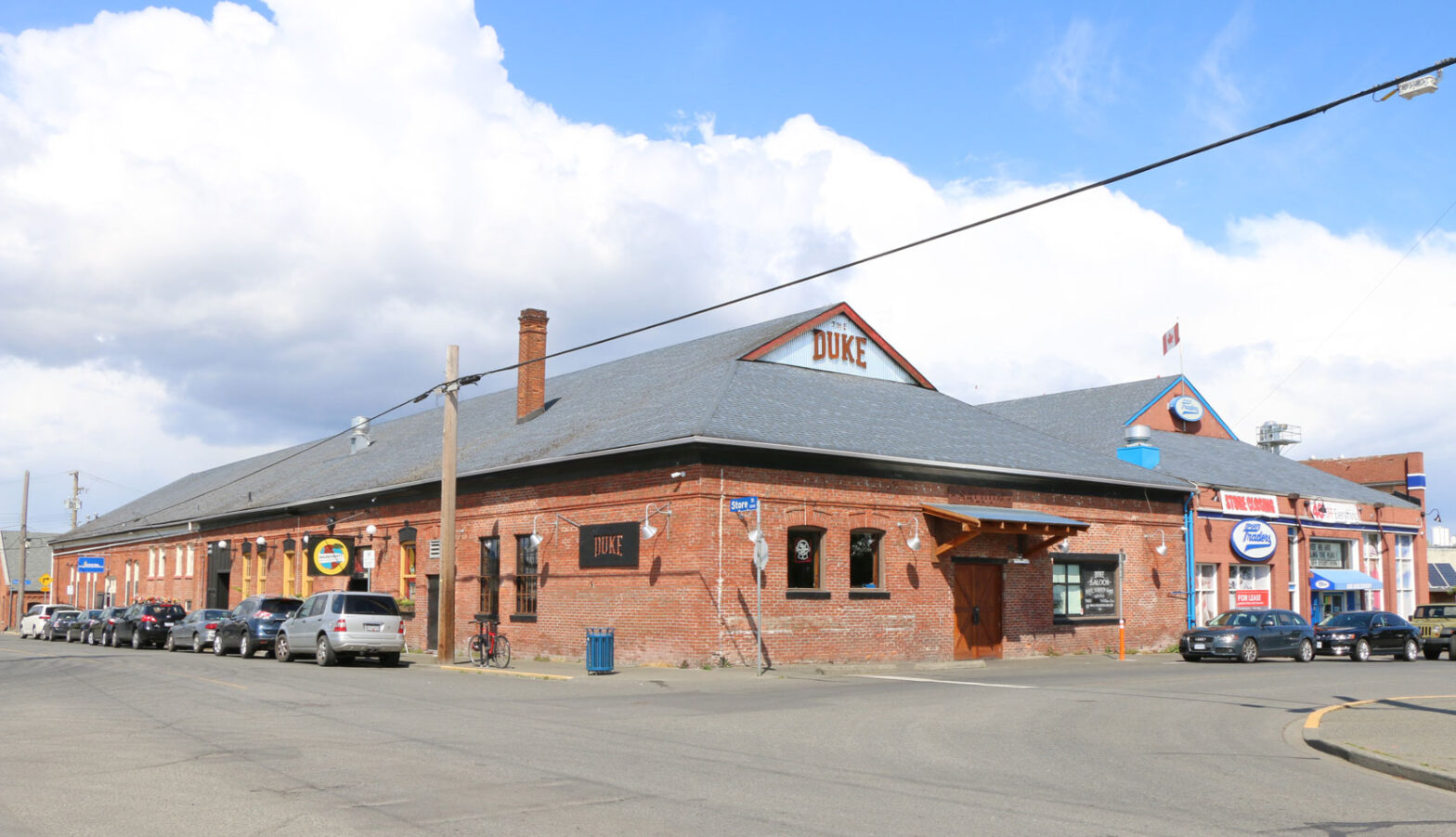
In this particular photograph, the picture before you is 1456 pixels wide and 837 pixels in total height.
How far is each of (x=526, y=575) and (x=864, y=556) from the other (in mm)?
8953

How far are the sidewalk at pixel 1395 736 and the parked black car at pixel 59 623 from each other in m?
48.0

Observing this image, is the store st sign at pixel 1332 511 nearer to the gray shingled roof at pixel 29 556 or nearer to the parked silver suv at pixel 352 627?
the parked silver suv at pixel 352 627

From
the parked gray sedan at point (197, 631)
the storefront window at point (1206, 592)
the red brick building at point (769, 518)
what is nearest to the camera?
the red brick building at point (769, 518)

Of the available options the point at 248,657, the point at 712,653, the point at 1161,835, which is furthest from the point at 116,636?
the point at 1161,835

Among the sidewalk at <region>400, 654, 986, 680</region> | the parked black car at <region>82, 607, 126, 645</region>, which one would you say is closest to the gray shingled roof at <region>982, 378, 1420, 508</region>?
the sidewalk at <region>400, 654, 986, 680</region>

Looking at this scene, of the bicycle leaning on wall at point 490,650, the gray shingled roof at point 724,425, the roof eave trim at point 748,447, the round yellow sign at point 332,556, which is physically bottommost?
the bicycle leaning on wall at point 490,650

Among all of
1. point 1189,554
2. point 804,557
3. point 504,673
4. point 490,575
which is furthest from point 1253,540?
point 504,673

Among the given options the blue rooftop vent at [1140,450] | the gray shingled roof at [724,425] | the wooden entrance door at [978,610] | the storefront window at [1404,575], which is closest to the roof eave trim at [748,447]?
the gray shingled roof at [724,425]

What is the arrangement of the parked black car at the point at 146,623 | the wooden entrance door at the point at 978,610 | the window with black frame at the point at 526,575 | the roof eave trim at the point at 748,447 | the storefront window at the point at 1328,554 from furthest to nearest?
the storefront window at the point at 1328,554, the parked black car at the point at 146,623, the window with black frame at the point at 526,575, the wooden entrance door at the point at 978,610, the roof eave trim at the point at 748,447

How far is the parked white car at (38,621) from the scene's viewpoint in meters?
52.3

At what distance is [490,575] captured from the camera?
3256 centimetres

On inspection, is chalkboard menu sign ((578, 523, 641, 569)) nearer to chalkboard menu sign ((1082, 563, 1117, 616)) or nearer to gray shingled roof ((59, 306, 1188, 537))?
gray shingled roof ((59, 306, 1188, 537))

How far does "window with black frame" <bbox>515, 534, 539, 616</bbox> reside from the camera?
3067 cm

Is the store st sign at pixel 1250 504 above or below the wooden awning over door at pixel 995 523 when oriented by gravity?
above
